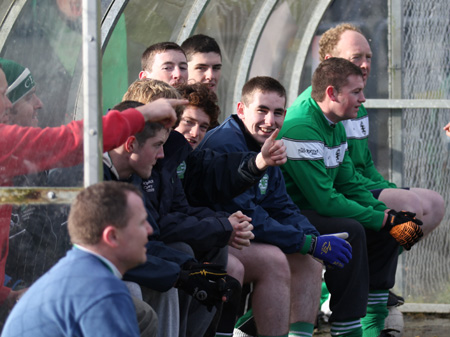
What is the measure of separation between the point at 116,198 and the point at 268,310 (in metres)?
1.87

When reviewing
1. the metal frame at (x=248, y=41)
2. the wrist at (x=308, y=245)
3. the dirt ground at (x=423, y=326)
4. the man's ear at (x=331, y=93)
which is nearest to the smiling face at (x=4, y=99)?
the wrist at (x=308, y=245)

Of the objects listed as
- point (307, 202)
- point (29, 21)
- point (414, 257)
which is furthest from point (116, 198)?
point (414, 257)

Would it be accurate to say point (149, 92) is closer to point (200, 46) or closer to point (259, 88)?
point (259, 88)

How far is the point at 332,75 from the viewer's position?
5223 millimetres

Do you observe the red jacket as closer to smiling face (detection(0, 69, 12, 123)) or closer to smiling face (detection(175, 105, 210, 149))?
smiling face (detection(0, 69, 12, 123))

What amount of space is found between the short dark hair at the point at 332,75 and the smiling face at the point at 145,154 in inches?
73.0

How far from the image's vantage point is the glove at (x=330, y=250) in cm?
448

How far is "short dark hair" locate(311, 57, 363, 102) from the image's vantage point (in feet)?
17.1

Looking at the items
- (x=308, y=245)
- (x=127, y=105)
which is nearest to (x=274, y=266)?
(x=308, y=245)

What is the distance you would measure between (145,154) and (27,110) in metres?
0.57

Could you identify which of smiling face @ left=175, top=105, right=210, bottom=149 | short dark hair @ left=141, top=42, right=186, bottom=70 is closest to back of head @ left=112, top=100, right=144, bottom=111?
smiling face @ left=175, top=105, right=210, bottom=149

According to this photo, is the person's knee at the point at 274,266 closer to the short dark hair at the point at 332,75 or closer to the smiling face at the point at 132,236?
the short dark hair at the point at 332,75

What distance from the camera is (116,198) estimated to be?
2.65 meters

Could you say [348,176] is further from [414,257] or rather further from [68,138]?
[68,138]
